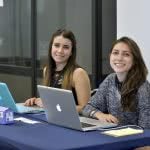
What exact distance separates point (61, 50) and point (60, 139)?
4.31 feet

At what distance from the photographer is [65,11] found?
5406 mm

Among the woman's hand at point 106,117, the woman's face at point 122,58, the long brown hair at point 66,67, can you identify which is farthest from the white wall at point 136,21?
the woman's hand at point 106,117

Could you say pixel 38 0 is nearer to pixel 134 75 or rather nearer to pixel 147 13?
pixel 147 13

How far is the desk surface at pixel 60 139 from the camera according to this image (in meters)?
2.08

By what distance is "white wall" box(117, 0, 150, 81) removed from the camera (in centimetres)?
420

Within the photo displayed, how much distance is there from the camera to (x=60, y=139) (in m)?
2.20

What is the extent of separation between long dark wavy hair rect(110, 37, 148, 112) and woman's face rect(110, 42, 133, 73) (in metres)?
0.02

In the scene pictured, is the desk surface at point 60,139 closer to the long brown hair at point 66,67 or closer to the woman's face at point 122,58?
the woman's face at point 122,58

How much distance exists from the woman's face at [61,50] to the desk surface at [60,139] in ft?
3.32

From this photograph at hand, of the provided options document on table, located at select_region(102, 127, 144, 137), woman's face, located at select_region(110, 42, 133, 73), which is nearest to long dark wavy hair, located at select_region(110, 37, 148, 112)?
woman's face, located at select_region(110, 42, 133, 73)

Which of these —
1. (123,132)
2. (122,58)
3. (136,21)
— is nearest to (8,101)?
(122,58)

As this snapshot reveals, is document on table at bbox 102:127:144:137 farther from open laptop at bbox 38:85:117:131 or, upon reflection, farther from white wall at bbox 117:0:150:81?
white wall at bbox 117:0:150:81

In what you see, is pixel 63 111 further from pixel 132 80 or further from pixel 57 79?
pixel 57 79

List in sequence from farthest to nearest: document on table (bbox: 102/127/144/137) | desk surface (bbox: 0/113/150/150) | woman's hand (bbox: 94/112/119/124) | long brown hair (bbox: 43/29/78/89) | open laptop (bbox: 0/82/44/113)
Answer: long brown hair (bbox: 43/29/78/89) → open laptop (bbox: 0/82/44/113) → woman's hand (bbox: 94/112/119/124) → document on table (bbox: 102/127/144/137) → desk surface (bbox: 0/113/150/150)
